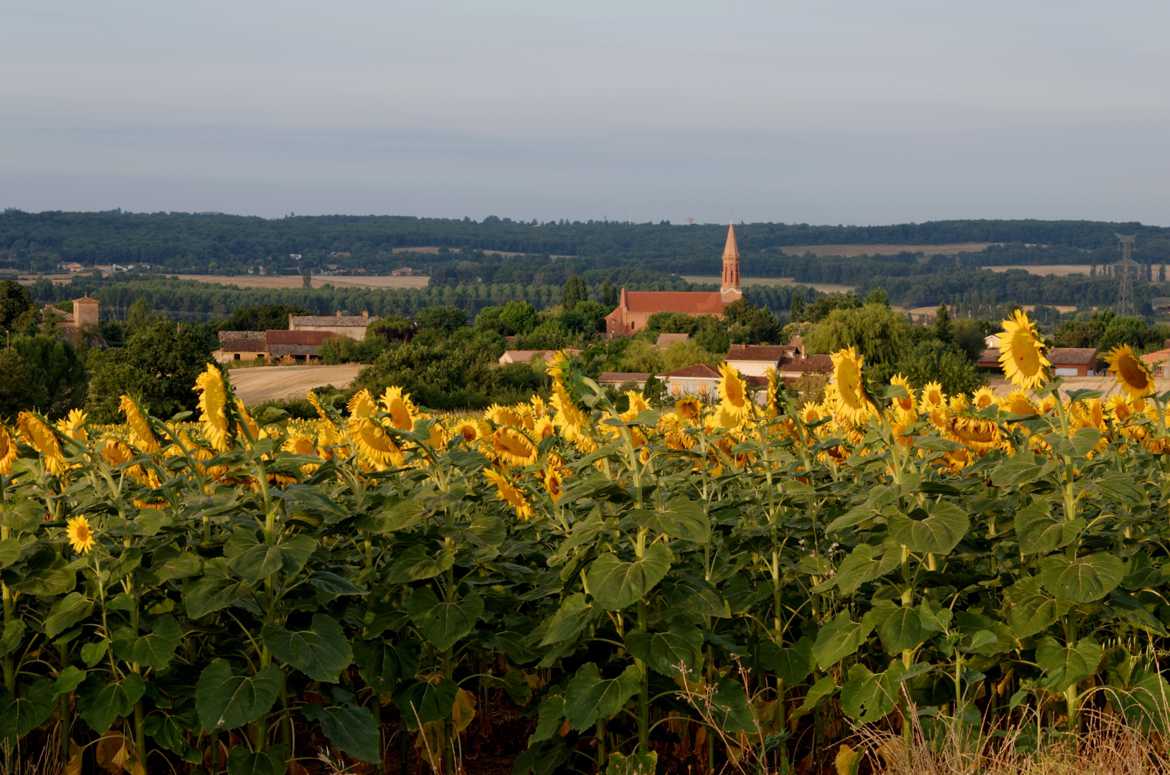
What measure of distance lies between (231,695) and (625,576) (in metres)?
1.32

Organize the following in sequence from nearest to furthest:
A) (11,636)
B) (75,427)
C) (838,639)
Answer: (11,636) → (838,639) → (75,427)

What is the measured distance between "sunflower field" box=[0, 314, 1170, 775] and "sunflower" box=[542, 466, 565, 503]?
0.09 ft

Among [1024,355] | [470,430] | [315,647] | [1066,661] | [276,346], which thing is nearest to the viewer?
[315,647]

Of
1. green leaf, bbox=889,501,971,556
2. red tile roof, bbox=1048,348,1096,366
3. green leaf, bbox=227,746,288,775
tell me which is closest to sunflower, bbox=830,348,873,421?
green leaf, bbox=889,501,971,556

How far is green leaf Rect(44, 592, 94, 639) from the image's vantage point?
15.4 ft

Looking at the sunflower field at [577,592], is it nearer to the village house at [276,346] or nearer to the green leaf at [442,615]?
the green leaf at [442,615]

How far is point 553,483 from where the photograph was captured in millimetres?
5520

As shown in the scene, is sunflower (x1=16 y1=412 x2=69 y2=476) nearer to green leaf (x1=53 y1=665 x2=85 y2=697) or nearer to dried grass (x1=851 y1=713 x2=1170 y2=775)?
green leaf (x1=53 y1=665 x2=85 y2=697)

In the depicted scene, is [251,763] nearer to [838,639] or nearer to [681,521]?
[681,521]

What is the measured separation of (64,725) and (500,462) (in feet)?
6.46

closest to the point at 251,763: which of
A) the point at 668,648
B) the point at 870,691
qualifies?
the point at 668,648

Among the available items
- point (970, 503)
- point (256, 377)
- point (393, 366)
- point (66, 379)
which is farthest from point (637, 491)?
point (256, 377)

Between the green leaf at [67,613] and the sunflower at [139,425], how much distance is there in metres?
0.68

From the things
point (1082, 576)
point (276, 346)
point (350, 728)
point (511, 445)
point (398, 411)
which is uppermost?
point (398, 411)
